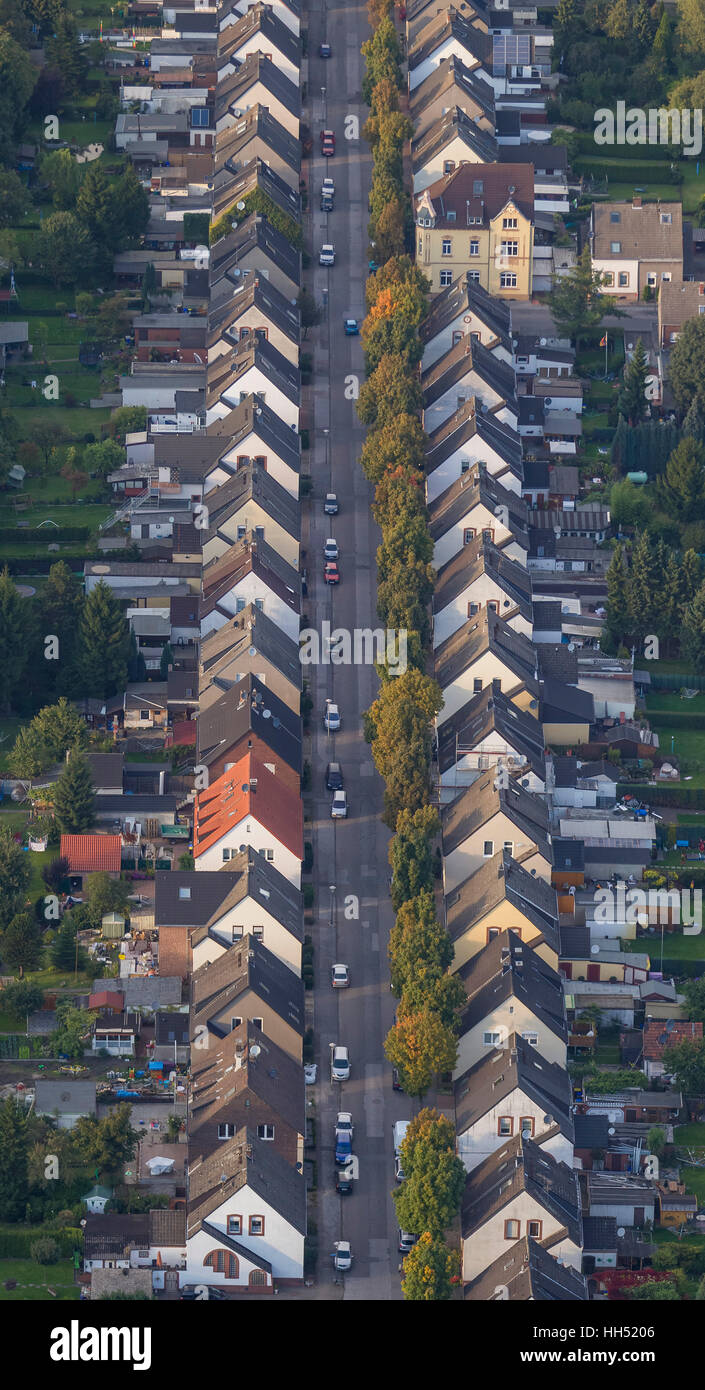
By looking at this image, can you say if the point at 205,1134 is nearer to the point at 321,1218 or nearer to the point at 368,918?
the point at 321,1218

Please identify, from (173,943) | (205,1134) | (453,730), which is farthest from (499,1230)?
(453,730)

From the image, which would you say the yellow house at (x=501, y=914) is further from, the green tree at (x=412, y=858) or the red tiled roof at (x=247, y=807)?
the red tiled roof at (x=247, y=807)

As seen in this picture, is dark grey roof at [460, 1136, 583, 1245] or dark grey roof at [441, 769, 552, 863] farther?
dark grey roof at [441, 769, 552, 863]

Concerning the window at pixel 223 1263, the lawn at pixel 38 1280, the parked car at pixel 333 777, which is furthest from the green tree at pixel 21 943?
the window at pixel 223 1263

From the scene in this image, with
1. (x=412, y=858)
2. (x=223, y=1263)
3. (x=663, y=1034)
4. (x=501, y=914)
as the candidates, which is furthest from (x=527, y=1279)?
(x=412, y=858)

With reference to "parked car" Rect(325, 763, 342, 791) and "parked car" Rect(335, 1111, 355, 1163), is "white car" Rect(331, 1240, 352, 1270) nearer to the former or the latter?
"parked car" Rect(335, 1111, 355, 1163)

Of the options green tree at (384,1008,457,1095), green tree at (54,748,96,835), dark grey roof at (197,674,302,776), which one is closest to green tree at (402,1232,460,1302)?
green tree at (384,1008,457,1095)

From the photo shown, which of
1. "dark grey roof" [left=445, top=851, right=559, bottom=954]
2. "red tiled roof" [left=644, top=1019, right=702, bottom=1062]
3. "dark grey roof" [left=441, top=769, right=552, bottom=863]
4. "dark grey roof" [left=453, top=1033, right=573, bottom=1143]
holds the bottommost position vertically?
"dark grey roof" [left=453, top=1033, right=573, bottom=1143]

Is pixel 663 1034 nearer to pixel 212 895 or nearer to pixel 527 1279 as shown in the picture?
pixel 212 895
